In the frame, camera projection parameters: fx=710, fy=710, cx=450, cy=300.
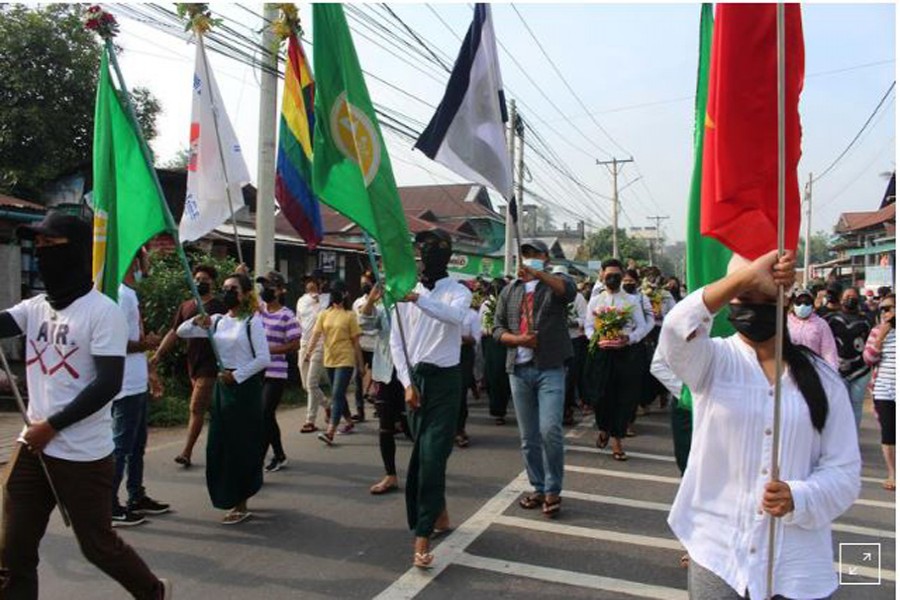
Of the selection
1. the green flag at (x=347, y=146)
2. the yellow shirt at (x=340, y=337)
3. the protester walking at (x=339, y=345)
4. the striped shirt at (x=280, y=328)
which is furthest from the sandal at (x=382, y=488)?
the yellow shirt at (x=340, y=337)

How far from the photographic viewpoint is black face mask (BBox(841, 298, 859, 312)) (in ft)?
25.9

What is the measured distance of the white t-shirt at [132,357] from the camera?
16.8 feet

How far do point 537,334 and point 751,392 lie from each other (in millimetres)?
3224

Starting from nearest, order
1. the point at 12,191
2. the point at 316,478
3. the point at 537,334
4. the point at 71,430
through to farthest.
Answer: the point at 71,430
the point at 537,334
the point at 316,478
the point at 12,191

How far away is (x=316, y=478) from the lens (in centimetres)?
660

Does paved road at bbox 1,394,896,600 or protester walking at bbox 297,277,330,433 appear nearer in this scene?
paved road at bbox 1,394,896,600

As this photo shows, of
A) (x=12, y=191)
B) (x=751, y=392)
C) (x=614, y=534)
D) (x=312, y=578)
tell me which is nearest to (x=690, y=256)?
(x=751, y=392)

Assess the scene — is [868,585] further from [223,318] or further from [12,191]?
[12,191]

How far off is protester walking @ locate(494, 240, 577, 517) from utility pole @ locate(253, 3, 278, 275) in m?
6.37

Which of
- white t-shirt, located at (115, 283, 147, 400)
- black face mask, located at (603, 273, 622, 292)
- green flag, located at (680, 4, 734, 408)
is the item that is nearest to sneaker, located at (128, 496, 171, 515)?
white t-shirt, located at (115, 283, 147, 400)

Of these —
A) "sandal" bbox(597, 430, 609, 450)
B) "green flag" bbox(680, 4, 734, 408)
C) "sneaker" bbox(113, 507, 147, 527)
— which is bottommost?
"sneaker" bbox(113, 507, 147, 527)

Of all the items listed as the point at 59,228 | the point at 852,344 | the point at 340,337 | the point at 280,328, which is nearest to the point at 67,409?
the point at 59,228

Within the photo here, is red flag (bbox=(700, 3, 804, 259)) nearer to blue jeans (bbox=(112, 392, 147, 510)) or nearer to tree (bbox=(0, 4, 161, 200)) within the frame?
blue jeans (bbox=(112, 392, 147, 510))

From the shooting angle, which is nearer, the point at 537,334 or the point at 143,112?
the point at 537,334
